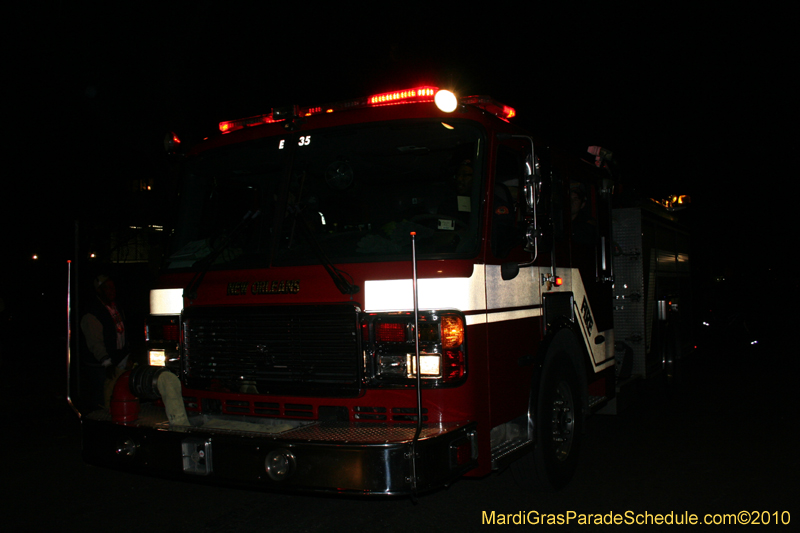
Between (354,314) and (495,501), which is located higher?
(354,314)

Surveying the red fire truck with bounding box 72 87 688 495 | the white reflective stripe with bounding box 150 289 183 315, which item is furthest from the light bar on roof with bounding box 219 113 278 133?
the white reflective stripe with bounding box 150 289 183 315

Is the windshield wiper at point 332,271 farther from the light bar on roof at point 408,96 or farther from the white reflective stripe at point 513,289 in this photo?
the light bar on roof at point 408,96

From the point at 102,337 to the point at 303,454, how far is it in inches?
163

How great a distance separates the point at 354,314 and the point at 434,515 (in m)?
1.66

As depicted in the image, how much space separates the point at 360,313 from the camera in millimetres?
4008

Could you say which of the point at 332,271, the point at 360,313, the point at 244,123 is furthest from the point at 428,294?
the point at 244,123

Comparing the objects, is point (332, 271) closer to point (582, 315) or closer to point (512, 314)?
point (512, 314)

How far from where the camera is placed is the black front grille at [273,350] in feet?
13.3

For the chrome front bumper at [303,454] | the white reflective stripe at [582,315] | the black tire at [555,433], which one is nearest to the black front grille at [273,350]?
the chrome front bumper at [303,454]

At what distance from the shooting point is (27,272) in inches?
972

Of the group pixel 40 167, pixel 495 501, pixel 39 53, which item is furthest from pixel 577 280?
pixel 40 167

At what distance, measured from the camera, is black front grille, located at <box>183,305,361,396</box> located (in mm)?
4047

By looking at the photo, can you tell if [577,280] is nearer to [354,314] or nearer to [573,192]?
[573,192]

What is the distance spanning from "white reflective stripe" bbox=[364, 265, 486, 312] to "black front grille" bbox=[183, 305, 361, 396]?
16cm
